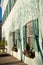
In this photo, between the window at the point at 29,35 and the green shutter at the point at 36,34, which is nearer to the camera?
the green shutter at the point at 36,34

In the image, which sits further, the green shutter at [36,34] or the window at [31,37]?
the window at [31,37]

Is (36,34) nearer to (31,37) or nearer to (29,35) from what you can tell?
(31,37)

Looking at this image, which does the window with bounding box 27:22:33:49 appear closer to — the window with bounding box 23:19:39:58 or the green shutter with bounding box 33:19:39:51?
the window with bounding box 23:19:39:58

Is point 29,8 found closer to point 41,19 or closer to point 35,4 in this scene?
point 35,4

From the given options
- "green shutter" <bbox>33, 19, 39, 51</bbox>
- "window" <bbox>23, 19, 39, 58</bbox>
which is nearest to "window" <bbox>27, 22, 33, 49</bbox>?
"window" <bbox>23, 19, 39, 58</bbox>

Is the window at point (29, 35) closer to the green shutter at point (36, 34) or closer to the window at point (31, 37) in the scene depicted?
the window at point (31, 37)

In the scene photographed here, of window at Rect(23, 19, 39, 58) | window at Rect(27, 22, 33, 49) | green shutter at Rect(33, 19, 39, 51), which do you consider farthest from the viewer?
window at Rect(27, 22, 33, 49)

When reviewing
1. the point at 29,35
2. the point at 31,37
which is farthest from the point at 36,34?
the point at 29,35

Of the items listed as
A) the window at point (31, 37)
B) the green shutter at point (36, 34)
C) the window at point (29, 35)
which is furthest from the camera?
the window at point (29, 35)

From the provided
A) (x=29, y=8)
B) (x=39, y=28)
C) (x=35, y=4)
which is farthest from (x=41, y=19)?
(x=29, y=8)

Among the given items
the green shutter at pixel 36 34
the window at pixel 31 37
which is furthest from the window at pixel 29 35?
the green shutter at pixel 36 34

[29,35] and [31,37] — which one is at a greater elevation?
[29,35]

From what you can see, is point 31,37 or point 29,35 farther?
point 29,35

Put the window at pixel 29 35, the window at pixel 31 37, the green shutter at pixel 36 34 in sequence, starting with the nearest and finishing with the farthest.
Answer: the green shutter at pixel 36 34, the window at pixel 31 37, the window at pixel 29 35
